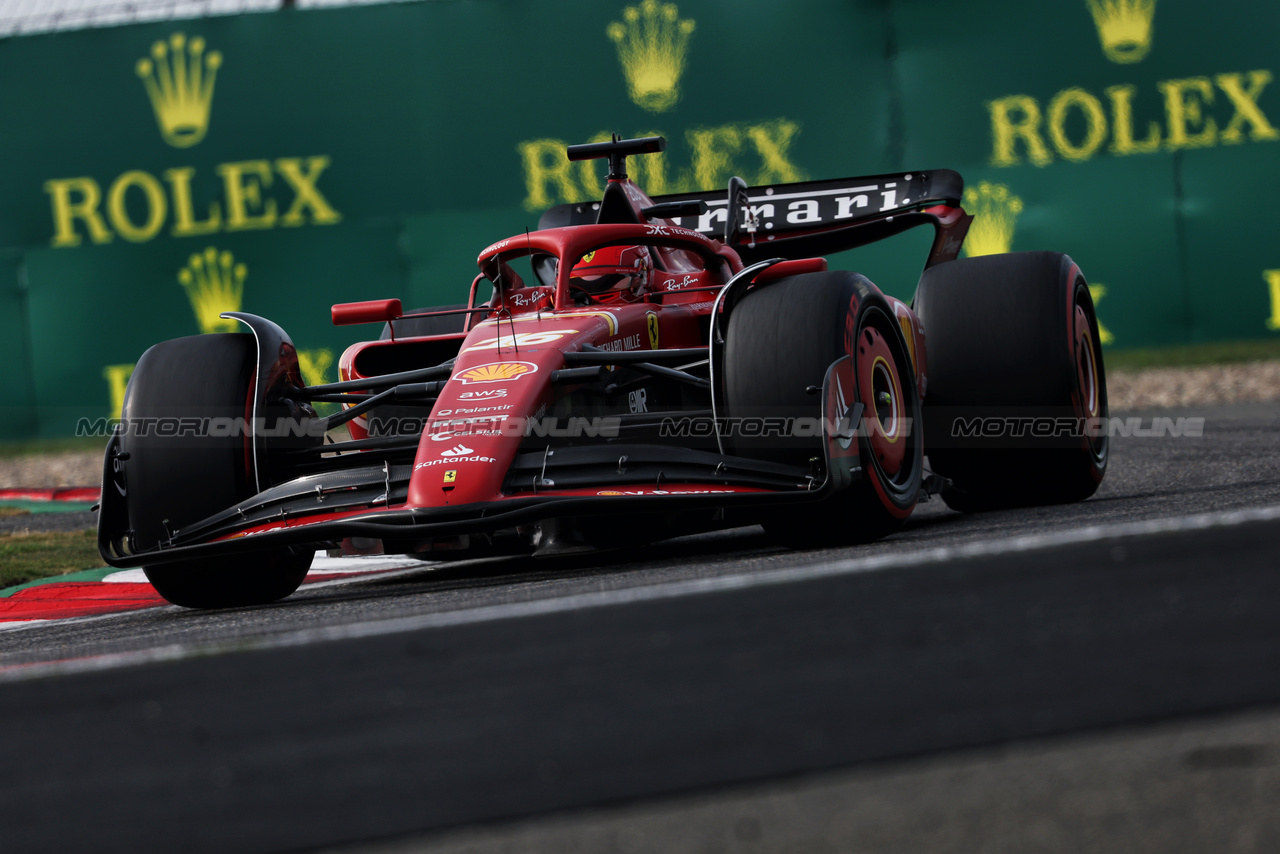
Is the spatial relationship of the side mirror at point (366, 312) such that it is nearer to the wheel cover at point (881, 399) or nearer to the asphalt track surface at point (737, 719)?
the wheel cover at point (881, 399)

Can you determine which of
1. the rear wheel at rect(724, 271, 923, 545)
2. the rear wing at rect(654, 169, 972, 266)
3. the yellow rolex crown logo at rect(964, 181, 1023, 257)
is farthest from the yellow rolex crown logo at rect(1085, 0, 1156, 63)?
the rear wheel at rect(724, 271, 923, 545)

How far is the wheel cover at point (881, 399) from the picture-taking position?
4934 millimetres

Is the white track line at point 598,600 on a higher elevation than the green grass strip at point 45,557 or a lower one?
higher

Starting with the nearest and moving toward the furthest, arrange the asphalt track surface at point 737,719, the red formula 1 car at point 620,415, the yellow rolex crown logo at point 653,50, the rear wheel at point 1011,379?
the asphalt track surface at point 737,719 < the red formula 1 car at point 620,415 < the rear wheel at point 1011,379 < the yellow rolex crown logo at point 653,50

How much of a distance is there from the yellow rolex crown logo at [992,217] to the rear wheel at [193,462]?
24.7ft

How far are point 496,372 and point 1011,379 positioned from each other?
237 centimetres

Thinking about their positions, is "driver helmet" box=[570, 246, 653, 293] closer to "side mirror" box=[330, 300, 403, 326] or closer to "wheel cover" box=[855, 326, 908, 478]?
"side mirror" box=[330, 300, 403, 326]

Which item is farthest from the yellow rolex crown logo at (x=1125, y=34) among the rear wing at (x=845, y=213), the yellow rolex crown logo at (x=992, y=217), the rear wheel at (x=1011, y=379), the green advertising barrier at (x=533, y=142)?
the rear wheel at (x=1011, y=379)

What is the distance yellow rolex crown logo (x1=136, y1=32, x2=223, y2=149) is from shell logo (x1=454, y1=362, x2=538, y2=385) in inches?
313

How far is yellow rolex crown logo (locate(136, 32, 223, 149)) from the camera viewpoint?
11961 millimetres

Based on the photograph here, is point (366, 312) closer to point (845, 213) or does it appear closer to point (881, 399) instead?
point (881, 399)

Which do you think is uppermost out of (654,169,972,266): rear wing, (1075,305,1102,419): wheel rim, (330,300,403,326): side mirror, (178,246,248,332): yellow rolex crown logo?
(178,246,248,332): yellow rolex crown logo

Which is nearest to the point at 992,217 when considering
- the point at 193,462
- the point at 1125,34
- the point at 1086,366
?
the point at 1125,34

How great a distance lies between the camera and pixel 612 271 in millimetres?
5949
